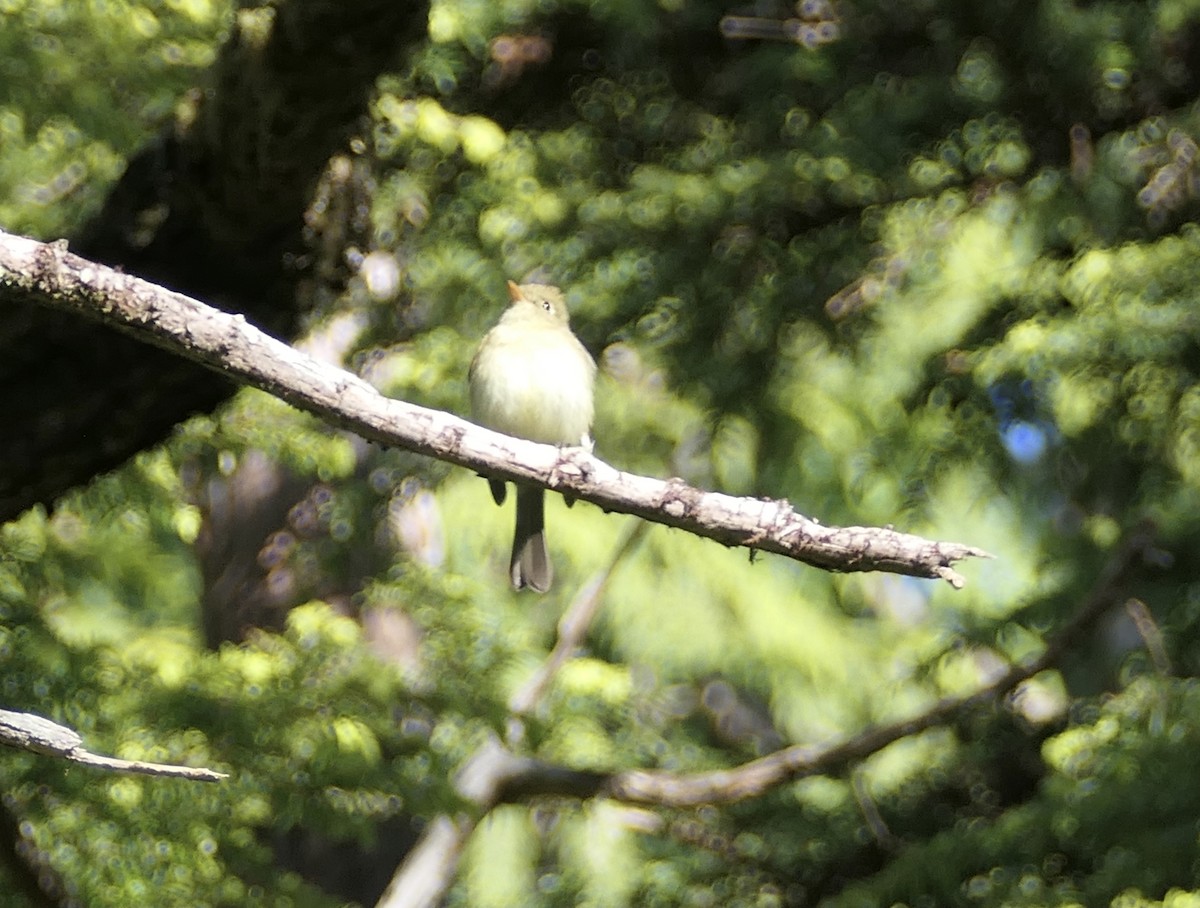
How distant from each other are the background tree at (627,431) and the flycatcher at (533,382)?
16cm

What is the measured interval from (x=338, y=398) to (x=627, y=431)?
3.02m

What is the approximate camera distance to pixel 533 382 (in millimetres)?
4699

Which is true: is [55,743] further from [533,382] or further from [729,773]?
[729,773]

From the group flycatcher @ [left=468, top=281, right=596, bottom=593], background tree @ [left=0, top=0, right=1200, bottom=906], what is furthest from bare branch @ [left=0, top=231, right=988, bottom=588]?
flycatcher @ [left=468, top=281, right=596, bottom=593]

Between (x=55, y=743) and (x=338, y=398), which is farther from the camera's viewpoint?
(x=338, y=398)

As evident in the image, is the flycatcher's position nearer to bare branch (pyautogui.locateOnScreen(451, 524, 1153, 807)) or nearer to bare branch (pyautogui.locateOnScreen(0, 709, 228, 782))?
bare branch (pyautogui.locateOnScreen(451, 524, 1153, 807))

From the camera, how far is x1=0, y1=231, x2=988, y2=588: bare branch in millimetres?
2461

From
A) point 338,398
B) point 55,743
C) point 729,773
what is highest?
point 338,398

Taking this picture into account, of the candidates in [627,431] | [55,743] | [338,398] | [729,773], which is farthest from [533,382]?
[55,743]

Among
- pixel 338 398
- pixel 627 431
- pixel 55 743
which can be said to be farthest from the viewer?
pixel 627 431

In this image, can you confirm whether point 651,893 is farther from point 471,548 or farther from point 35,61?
point 35,61

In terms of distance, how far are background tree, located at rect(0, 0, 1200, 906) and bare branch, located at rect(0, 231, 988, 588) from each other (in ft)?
2.80

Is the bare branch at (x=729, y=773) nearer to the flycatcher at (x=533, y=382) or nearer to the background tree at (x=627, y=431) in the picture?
the background tree at (x=627, y=431)

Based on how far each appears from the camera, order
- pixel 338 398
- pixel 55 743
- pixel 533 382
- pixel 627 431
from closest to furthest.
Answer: pixel 55 743 < pixel 338 398 < pixel 533 382 < pixel 627 431
